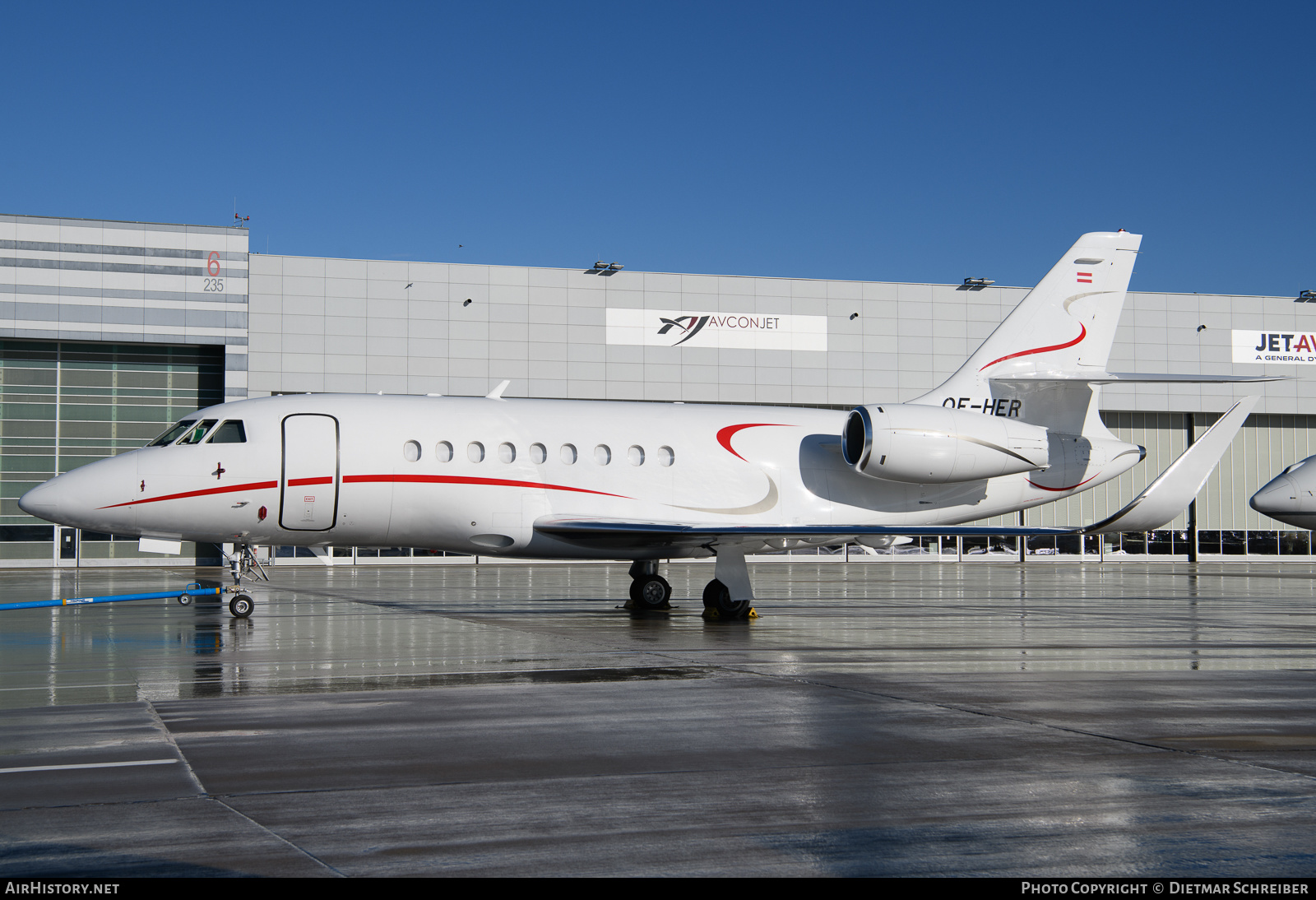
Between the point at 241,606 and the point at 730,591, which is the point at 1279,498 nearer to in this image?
the point at 730,591

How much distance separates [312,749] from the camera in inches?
277

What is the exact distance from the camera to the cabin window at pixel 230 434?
659 inches

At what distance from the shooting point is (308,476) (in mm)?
16844

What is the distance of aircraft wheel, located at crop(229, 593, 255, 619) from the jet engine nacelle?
10.3 m

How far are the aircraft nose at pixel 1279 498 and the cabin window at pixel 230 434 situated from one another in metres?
22.6

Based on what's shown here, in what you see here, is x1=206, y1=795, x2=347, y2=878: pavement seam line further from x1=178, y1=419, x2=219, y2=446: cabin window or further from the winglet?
the winglet

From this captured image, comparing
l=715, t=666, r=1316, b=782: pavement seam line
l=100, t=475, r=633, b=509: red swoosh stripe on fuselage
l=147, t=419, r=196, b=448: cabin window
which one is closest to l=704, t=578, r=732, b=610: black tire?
l=100, t=475, r=633, b=509: red swoosh stripe on fuselage

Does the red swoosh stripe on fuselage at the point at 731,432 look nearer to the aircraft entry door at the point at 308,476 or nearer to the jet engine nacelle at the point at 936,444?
the jet engine nacelle at the point at 936,444

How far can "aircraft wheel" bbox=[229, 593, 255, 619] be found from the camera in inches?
664

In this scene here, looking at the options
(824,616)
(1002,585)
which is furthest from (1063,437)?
(1002,585)

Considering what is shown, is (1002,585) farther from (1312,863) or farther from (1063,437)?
(1312,863)

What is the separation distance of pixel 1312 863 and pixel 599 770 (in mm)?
3635

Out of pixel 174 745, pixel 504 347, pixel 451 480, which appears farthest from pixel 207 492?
pixel 504 347
